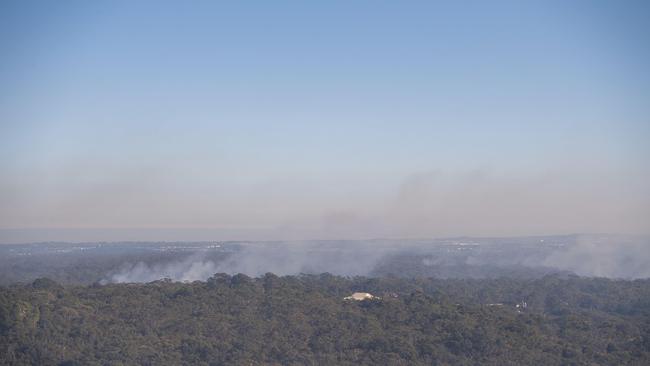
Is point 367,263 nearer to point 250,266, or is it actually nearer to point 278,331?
point 250,266

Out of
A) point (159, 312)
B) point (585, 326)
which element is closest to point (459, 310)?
point (585, 326)

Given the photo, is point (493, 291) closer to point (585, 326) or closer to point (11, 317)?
point (585, 326)

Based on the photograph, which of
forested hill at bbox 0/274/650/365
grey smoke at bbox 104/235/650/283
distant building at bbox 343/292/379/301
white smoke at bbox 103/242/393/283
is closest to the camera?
forested hill at bbox 0/274/650/365

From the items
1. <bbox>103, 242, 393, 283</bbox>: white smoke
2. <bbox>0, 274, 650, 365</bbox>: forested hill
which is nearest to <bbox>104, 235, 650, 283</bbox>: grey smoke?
<bbox>103, 242, 393, 283</bbox>: white smoke

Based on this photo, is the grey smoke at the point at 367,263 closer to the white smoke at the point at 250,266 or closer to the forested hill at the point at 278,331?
the white smoke at the point at 250,266

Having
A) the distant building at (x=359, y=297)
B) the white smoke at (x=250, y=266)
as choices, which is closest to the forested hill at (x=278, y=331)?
the distant building at (x=359, y=297)

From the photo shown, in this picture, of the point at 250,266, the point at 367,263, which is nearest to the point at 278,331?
the point at 250,266

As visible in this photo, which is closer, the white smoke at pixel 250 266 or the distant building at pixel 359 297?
the distant building at pixel 359 297

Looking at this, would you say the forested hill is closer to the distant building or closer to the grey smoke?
the distant building
